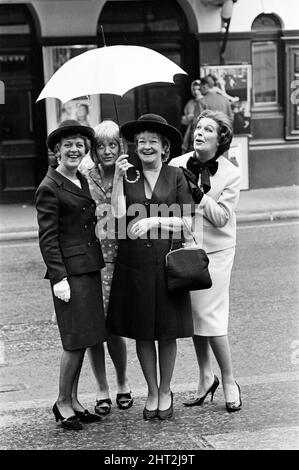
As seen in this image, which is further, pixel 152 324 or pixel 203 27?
pixel 203 27

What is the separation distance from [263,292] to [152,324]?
13.2 feet

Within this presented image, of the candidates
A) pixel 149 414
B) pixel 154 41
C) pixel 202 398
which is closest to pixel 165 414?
pixel 149 414

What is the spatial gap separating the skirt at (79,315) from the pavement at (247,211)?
8.02 metres

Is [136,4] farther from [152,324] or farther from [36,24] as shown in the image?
[152,324]

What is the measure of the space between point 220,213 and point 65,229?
92cm

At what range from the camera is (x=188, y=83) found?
641 inches

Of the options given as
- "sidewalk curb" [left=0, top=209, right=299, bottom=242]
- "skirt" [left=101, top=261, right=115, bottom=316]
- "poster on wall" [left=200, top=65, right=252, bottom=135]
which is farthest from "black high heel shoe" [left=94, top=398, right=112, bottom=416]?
"poster on wall" [left=200, top=65, right=252, bottom=135]

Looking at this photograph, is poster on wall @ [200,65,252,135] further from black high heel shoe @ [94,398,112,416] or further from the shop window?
black high heel shoe @ [94,398,112,416]

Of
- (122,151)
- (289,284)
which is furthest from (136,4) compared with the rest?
(122,151)

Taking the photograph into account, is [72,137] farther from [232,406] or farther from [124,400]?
[232,406]

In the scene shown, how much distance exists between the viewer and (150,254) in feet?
17.4

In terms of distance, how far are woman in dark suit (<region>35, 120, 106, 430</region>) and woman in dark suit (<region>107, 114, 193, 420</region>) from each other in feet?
0.49

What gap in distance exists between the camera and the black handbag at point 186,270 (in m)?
5.21

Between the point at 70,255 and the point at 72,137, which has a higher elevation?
the point at 72,137
